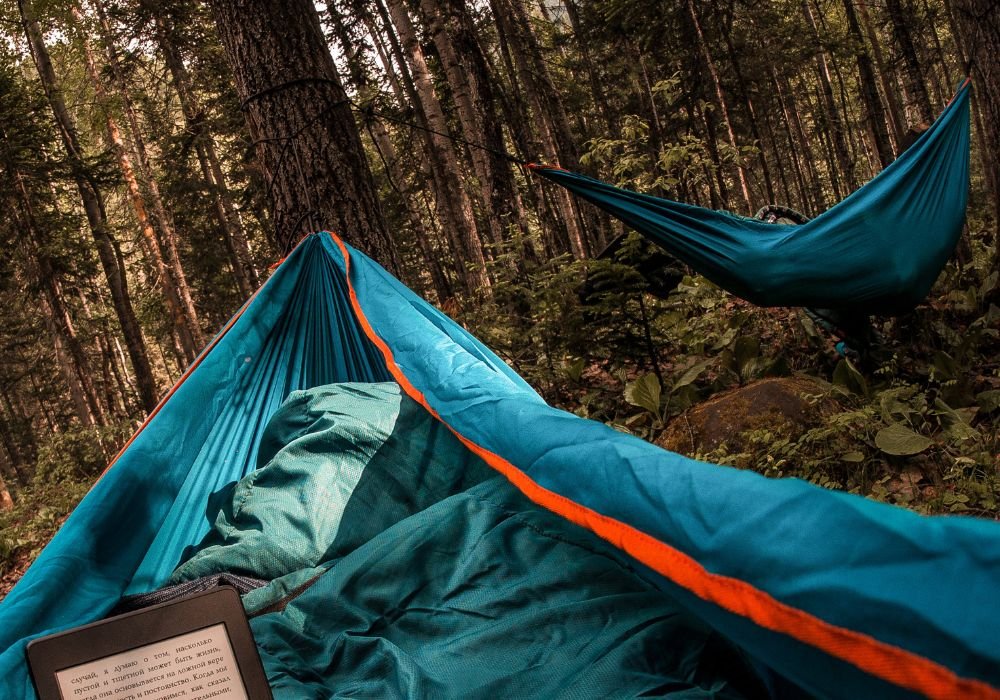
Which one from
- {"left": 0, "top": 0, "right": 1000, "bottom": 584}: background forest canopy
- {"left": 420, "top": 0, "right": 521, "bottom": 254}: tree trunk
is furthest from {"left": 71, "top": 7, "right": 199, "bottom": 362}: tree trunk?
{"left": 420, "top": 0, "right": 521, "bottom": 254}: tree trunk

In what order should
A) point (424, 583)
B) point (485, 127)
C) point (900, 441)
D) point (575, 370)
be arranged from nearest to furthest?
point (424, 583), point (900, 441), point (575, 370), point (485, 127)

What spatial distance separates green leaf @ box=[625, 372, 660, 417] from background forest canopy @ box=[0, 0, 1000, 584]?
0.01 m

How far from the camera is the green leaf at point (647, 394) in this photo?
4203mm

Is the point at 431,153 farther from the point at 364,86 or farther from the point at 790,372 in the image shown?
the point at 790,372

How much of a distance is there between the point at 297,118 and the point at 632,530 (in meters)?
2.79

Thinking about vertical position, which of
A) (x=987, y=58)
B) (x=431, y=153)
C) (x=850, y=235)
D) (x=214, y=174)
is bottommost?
(x=850, y=235)

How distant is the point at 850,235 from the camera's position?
11.3 feet

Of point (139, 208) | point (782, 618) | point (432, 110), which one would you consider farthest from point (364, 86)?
point (782, 618)

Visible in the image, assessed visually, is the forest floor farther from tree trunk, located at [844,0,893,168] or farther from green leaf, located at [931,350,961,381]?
tree trunk, located at [844,0,893,168]

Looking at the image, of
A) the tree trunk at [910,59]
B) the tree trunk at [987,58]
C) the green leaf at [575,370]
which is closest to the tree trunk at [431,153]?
the green leaf at [575,370]

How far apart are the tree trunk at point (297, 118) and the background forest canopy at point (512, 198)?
0.03 feet

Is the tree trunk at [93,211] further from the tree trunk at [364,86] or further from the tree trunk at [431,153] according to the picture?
the tree trunk at [431,153]

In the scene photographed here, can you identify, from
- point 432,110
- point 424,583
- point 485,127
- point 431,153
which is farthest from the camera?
point 431,153

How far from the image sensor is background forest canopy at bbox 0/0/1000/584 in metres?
3.41
